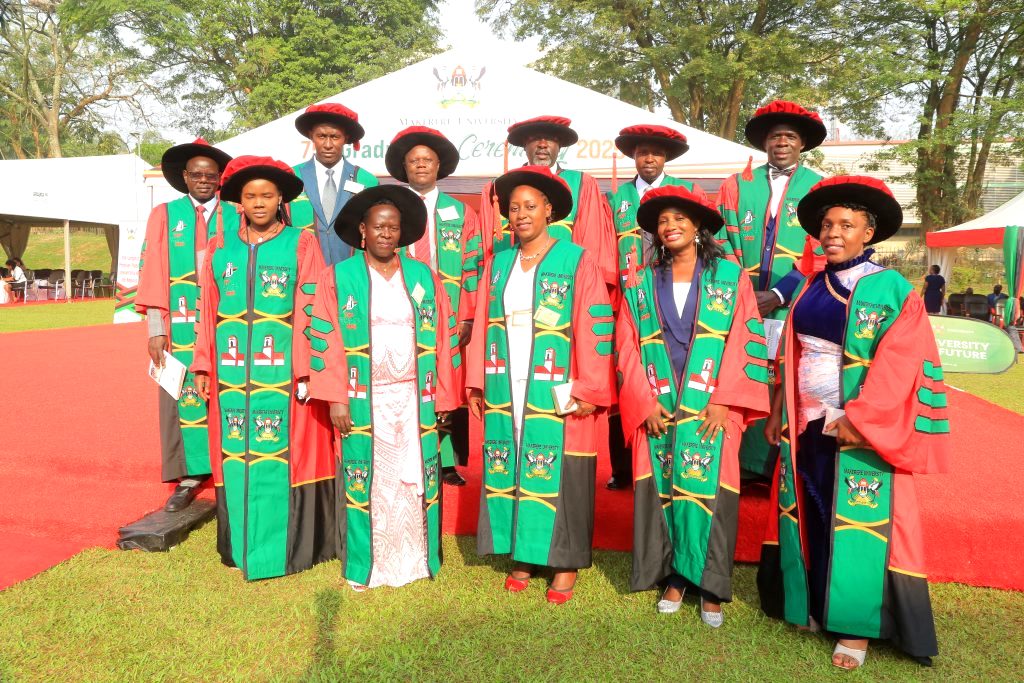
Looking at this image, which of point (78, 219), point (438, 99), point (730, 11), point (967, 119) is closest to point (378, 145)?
point (438, 99)

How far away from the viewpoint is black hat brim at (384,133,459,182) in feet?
13.0

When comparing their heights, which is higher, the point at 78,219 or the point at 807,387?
the point at 78,219

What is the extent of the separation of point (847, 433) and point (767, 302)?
107 cm

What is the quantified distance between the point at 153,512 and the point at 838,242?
3.76 m

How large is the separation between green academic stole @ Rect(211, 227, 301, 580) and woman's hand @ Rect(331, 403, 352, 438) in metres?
0.34

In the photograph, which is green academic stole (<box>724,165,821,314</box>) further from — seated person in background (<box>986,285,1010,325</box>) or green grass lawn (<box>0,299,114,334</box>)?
green grass lawn (<box>0,299,114,334</box>)

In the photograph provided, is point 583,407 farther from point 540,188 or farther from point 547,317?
point 540,188

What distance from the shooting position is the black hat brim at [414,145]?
3.95 meters

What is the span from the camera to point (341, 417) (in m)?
3.15

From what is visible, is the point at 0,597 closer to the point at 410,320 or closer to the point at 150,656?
the point at 150,656

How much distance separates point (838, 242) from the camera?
105 inches

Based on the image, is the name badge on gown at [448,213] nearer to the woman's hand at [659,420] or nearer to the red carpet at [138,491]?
the red carpet at [138,491]

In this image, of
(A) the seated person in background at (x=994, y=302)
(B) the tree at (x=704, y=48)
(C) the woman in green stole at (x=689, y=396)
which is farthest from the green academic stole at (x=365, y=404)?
(B) the tree at (x=704, y=48)

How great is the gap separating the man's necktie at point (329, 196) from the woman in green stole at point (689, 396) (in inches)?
78.7
